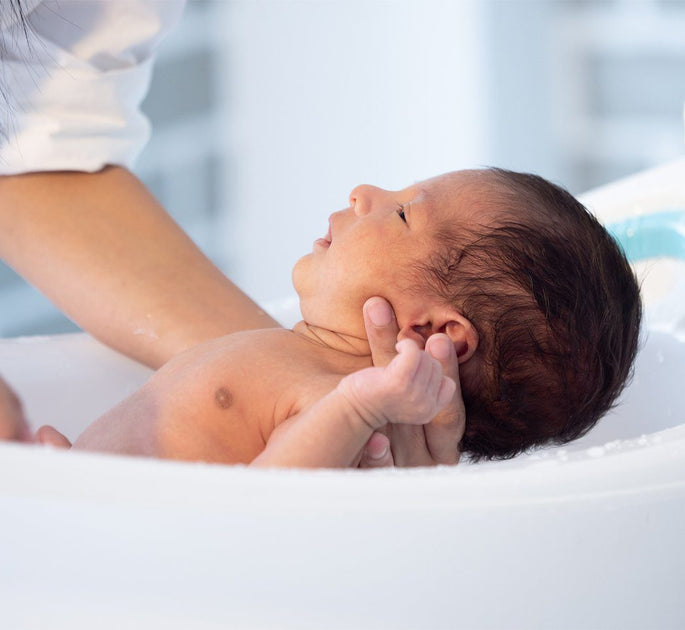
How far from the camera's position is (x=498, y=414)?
69 cm

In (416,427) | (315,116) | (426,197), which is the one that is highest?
(426,197)

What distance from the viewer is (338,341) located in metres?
0.72

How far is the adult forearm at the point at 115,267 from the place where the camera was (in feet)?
2.82

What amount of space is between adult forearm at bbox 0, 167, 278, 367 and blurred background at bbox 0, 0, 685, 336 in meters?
1.49

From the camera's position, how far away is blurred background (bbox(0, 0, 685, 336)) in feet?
7.59

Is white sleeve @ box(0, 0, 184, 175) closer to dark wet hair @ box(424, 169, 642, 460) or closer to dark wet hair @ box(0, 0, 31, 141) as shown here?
dark wet hair @ box(0, 0, 31, 141)

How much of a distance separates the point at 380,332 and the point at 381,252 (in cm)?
6

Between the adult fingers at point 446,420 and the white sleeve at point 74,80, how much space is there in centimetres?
41

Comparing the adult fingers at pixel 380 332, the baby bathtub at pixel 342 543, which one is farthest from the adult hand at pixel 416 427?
the baby bathtub at pixel 342 543

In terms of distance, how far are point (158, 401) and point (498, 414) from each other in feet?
0.72

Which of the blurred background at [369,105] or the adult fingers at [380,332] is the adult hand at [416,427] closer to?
the adult fingers at [380,332]

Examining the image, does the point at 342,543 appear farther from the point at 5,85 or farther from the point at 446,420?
the point at 5,85

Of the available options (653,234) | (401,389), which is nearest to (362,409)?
(401,389)

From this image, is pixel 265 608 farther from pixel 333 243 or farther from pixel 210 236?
pixel 210 236
